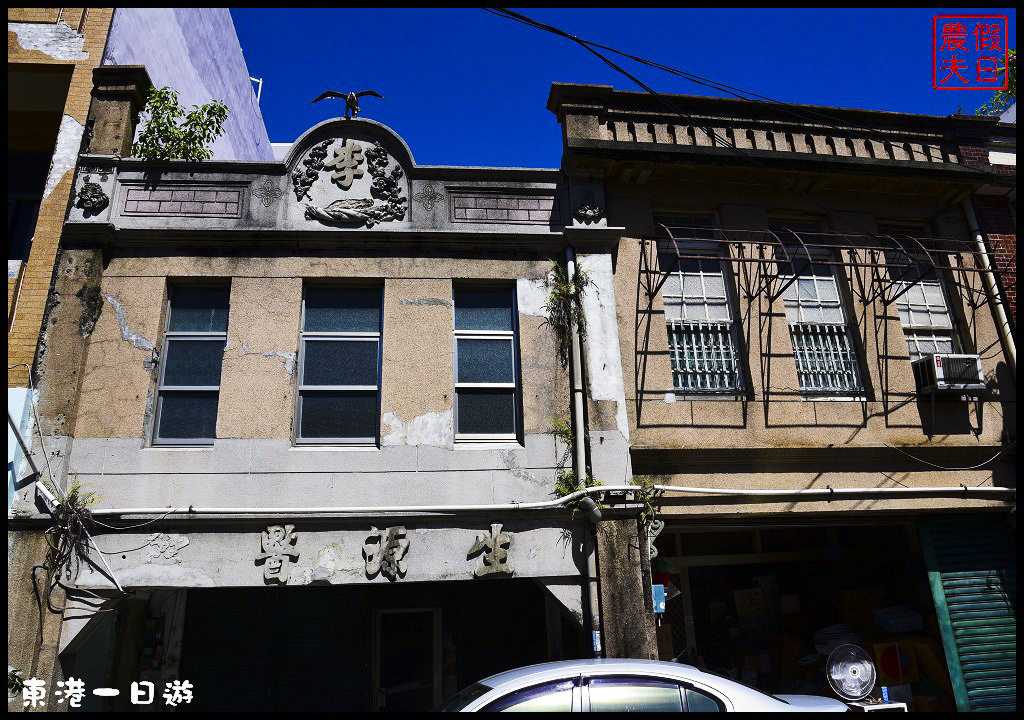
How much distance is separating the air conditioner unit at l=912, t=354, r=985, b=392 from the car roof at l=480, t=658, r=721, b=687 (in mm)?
5756

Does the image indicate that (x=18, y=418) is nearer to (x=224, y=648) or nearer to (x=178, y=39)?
(x=224, y=648)

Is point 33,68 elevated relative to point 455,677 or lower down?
elevated

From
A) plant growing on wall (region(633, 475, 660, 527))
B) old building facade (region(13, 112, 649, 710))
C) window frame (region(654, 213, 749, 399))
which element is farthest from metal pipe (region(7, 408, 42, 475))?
window frame (region(654, 213, 749, 399))

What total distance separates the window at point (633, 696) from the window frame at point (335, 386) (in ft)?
12.9

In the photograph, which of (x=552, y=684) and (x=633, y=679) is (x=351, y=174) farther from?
(x=633, y=679)

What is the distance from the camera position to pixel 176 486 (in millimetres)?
7316

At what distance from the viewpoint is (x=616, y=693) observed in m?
4.96

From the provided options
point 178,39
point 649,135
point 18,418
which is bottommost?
point 18,418

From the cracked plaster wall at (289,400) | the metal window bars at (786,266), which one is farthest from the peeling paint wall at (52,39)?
the metal window bars at (786,266)

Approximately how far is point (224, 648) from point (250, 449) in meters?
3.86

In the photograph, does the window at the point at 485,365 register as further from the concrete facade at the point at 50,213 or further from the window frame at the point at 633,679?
the concrete facade at the point at 50,213

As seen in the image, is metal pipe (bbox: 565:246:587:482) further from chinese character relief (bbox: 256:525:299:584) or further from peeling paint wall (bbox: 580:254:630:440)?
chinese character relief (bbox: 256:525:299:584)

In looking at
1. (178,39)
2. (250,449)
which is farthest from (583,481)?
(178,39)

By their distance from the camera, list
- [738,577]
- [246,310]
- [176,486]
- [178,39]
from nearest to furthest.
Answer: [176,486], [246,310], [738,577], [178,39]
